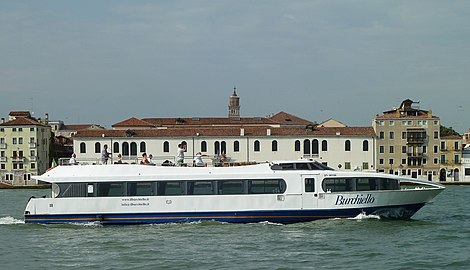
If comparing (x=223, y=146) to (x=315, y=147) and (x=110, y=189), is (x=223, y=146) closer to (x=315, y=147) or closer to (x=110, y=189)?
(x=315, y=147)

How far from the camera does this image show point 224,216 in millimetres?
23344

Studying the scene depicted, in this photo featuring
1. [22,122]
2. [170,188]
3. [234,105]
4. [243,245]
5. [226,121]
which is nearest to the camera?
[243,245]

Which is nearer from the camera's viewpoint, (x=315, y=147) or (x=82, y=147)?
(x=82, y=147)

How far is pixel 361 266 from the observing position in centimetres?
1725

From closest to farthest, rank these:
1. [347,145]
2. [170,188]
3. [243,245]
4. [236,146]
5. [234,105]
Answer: [243,245] < [170,188] < [236,146] < [347,145] < [234,105]

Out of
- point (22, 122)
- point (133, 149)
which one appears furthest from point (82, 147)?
point (22, 122)

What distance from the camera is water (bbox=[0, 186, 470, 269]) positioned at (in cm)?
1781

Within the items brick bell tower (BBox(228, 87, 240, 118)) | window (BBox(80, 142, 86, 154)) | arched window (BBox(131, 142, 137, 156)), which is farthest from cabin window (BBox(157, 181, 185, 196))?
brick bell tower (BBox(228, 87, 240, 118))

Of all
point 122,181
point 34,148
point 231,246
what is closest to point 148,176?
point 122,181

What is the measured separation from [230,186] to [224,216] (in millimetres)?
946

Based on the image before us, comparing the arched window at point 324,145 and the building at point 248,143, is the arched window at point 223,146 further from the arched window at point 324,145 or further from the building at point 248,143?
the arched window at point 324,145

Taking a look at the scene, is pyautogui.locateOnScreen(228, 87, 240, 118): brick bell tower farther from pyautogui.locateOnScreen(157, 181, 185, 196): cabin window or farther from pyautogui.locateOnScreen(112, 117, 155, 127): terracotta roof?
pyautogui.locateOnScreen(157, 181, 185, 196): cabin window

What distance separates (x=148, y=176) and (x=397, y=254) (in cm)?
849

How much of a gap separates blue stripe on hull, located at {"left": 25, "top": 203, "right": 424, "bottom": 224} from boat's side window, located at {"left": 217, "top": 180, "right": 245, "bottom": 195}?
65 cm
